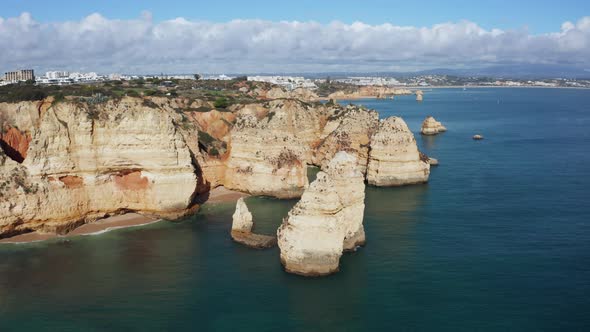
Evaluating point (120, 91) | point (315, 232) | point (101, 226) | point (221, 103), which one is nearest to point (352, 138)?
point (221, 103)

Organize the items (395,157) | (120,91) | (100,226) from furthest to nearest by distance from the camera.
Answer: (120,91) → (395,157) → (100,226)

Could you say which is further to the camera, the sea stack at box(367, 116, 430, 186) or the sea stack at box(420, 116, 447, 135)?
the sea stack at box(420, 116, 447, 135)

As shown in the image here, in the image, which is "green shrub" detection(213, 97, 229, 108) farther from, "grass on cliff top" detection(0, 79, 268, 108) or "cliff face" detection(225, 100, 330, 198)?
"cliff face" detection(225, 100, 330, 198)

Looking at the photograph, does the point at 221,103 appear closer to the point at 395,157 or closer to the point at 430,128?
the point at 395,157

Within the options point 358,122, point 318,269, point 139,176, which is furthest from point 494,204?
point 139,176

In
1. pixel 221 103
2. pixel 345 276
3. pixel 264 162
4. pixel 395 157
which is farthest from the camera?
pixel 221 103

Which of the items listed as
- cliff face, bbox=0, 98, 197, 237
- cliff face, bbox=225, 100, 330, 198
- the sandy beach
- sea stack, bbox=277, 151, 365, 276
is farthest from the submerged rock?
cliff face, bbox=225, 100, 330, 198

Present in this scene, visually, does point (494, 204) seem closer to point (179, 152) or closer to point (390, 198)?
point (390, 198)
